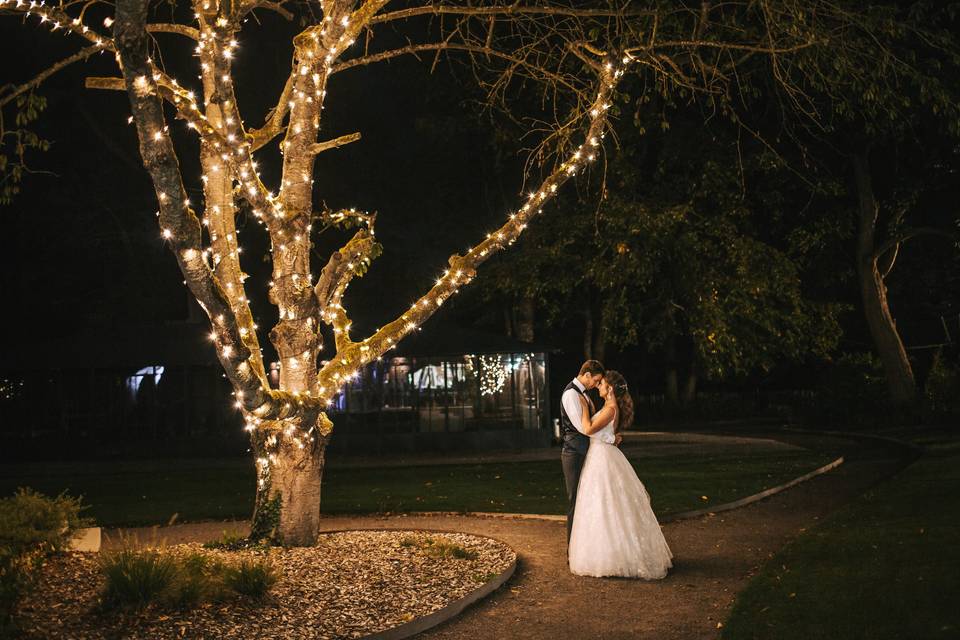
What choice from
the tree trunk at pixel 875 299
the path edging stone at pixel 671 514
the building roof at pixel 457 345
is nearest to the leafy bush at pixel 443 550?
the path edging stone at pixel 671 514

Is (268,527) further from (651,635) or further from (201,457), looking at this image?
(201,457)

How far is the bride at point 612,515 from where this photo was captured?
8.97 meters

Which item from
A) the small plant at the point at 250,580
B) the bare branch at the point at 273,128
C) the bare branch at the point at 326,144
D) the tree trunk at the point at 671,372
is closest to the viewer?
the small plant at the point at 250,580

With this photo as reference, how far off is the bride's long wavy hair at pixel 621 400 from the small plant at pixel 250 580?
11.6ft

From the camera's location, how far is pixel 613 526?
8.98 meters

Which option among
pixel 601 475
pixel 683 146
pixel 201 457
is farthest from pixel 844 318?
pixel 601 475

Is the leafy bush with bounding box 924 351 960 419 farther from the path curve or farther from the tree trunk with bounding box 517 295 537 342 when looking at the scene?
the path curve

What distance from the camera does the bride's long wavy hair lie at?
928 centimetres

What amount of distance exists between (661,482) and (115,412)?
1795 centimetres

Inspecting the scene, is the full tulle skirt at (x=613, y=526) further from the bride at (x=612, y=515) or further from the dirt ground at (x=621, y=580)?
the dirt ground at (x=621, y=580)

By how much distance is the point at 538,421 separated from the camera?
27062mm

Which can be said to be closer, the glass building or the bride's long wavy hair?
the bride's long wavy hair

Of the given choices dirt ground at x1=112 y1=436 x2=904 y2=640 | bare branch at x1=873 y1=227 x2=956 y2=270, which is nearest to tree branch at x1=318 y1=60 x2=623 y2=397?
dirt ground at x1=112 y1=436 x2=904 y2=640

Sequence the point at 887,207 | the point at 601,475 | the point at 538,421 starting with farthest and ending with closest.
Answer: the point at 887,207 < the point at 538,421 < the point at 601,475
